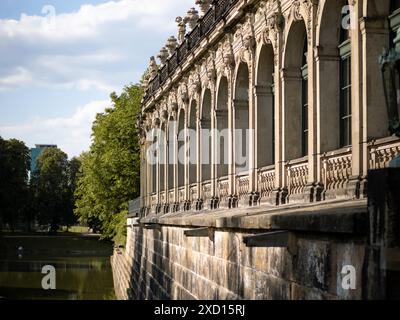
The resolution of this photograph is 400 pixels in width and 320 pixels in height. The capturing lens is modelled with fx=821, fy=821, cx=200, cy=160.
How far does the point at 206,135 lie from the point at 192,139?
236cm

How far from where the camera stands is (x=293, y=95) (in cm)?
1482

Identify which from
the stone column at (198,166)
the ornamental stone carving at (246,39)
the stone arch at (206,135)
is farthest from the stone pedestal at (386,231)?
the stone arch at (206,135)

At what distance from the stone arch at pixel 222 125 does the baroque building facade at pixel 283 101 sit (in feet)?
0.08

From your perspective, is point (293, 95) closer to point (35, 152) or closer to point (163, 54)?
point (163, 54)

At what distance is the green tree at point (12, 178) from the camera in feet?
202

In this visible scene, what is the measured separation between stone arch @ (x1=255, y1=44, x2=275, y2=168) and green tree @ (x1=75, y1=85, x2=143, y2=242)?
31804 millimetres

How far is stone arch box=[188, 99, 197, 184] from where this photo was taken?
986 inches

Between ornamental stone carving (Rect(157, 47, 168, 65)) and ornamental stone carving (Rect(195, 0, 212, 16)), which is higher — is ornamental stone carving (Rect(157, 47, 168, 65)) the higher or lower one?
the higher one

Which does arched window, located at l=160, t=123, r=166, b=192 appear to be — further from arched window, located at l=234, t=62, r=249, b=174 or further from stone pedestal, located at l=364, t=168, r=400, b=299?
stone pedestal, located at l=364, t=168, r=400, b=299

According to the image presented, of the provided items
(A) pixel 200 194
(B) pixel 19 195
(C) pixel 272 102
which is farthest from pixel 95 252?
(C) pixel 272 102

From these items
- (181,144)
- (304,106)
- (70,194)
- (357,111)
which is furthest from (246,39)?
(70,194)

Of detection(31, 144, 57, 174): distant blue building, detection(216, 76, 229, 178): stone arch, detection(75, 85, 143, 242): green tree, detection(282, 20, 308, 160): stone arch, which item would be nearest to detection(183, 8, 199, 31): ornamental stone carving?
detection(216, 76, 229, 178): stone arch

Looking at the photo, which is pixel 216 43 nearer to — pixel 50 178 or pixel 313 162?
pixel 313 162
